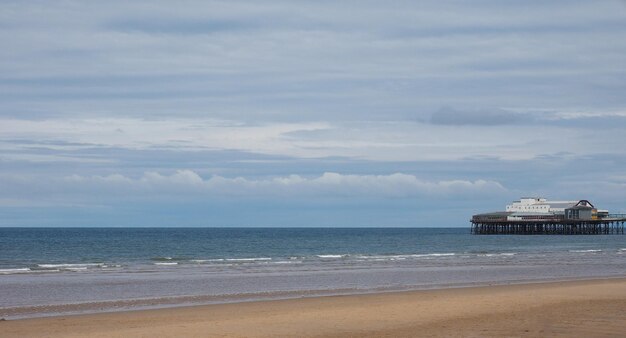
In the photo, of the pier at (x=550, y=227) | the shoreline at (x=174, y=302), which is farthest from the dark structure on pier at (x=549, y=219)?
the shoreline at (x=174, y=302)

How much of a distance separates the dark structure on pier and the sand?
116m

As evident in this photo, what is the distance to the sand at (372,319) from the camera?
57.1ft

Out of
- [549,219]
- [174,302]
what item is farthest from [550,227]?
[174,302]

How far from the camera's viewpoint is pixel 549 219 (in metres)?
138

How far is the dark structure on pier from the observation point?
139 metres

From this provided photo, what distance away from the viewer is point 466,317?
2014cm

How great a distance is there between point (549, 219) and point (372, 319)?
12410 centimetres

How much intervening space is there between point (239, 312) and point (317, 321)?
3.06 metres

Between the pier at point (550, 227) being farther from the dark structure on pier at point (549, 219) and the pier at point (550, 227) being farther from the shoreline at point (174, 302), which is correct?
the shoreline at point (174, 302)

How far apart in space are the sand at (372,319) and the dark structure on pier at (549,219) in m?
116

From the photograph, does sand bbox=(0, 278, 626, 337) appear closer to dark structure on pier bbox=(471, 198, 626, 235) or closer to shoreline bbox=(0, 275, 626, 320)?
shoreline bbox=(0, 275, 626, 320)

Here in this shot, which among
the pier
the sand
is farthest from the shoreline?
the pier

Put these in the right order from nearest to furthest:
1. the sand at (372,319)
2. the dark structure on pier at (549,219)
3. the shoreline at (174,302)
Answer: the sand at (372,319) → the shoreline at (174,302) → the dark structure on pier at (549,219)

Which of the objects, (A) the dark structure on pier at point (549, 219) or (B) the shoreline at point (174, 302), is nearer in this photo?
(B) the shoreline at point (174, 302)
